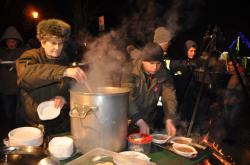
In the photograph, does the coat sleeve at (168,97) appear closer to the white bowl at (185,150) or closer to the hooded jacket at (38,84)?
the white bowl at (185,150)

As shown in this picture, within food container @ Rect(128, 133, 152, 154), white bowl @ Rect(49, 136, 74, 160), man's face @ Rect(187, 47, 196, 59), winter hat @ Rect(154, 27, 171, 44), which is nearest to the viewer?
white bowl @ Rect(49, 136, 74, 160)

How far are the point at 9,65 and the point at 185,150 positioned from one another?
15.0 ft

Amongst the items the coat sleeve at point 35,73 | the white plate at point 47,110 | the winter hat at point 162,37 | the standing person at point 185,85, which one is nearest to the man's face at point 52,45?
the coat sleeve at point 35,73

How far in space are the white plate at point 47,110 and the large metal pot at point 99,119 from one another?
53 cm

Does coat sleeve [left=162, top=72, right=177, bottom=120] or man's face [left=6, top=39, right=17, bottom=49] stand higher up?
man's face [left=6, top=39, right=17, bottom=49]

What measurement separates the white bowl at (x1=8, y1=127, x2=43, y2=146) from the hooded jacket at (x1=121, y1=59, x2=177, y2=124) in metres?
1.34

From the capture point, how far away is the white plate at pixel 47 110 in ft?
7.29

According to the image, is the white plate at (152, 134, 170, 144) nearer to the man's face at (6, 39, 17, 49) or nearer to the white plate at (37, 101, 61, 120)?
the white plate at (37, 101, 61, 120)

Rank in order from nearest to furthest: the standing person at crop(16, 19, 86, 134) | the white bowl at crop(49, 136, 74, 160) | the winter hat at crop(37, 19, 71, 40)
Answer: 1. the white bowl at crop(49, 136, 74, 160)
2. the standing person at crop(16, 19, 86, 134)
3. the winter hat at crop(37, 19, 71, 40)

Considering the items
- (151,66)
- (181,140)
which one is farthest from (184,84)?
(181,140)

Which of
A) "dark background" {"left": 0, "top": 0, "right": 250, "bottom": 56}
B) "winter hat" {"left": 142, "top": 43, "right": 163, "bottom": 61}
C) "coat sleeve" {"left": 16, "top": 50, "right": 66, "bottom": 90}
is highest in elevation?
"dark background" {"left": 0, "top": 0, "right": 250, "bottom": 56}

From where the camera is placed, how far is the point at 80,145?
1.80 meters

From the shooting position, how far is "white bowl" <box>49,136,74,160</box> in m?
1.78

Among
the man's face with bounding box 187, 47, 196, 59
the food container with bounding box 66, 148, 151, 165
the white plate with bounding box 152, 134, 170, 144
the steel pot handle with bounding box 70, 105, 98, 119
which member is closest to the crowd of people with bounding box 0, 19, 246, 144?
the white plate with bounding box 152, 134, 170, 144
